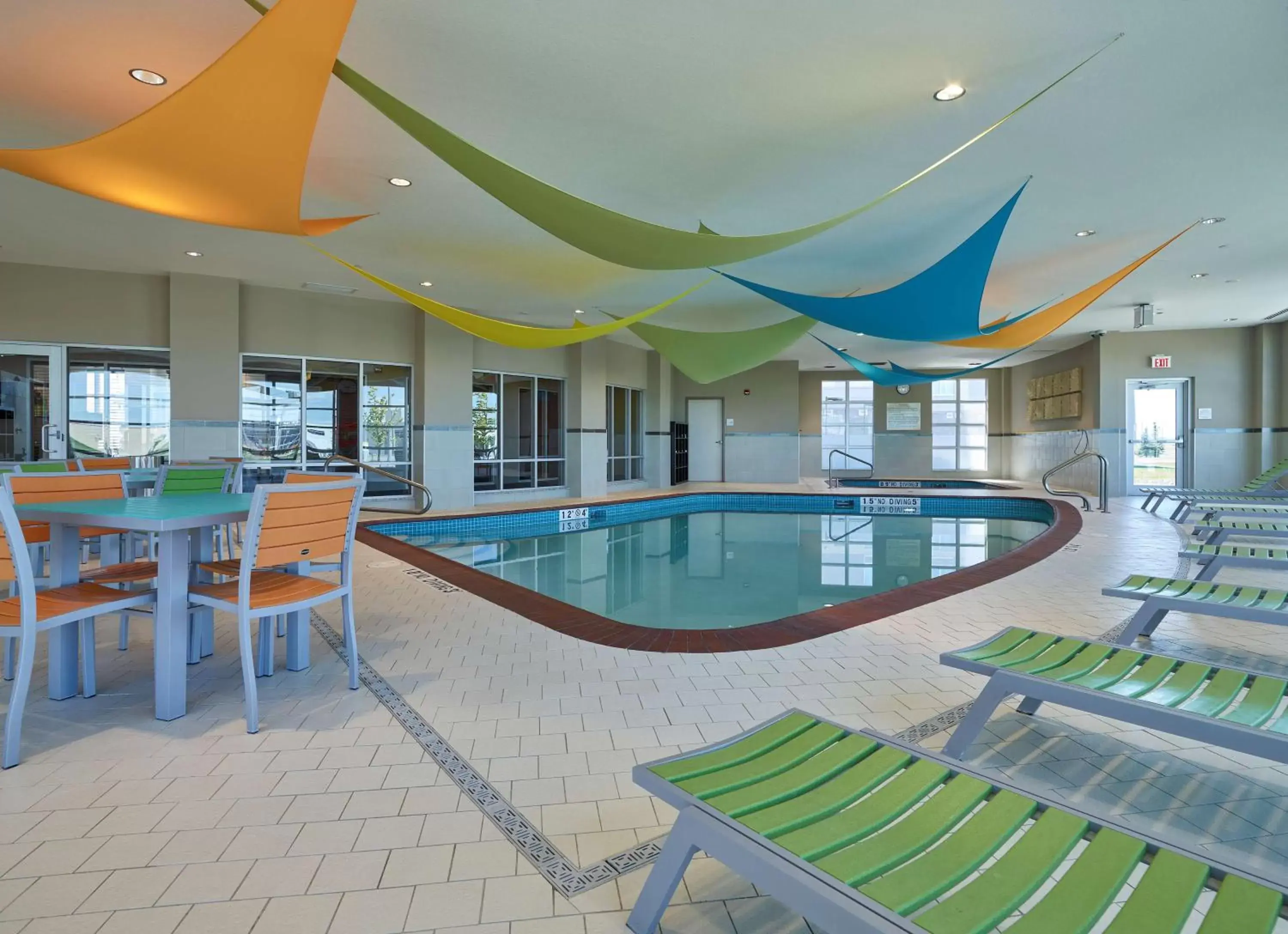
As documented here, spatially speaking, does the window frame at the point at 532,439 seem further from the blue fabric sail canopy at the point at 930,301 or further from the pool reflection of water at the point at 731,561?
the blue fabric sail canopy at the point at 930,301

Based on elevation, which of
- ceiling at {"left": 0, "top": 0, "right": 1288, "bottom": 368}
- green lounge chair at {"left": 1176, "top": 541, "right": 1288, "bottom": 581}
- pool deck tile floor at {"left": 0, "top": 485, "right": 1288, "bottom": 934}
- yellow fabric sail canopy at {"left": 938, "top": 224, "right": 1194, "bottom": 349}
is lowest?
pool deck tile floor at {"left": 0, "top": 485, "right": 1288, "bottom": 934}

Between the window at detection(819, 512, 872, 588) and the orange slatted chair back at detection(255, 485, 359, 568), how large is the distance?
3971mm

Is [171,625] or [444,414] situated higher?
[444,414]

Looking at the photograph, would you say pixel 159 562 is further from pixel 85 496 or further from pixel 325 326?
pixel 325 326

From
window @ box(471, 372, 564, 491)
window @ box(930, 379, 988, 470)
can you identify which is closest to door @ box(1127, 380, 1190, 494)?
window @ box(930, 379, 988, 470)

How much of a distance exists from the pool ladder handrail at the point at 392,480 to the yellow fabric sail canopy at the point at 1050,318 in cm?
654

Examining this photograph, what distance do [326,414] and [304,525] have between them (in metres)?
7.09

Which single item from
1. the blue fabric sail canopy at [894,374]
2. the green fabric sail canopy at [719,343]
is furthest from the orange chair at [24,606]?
the blue fabric sail canopy at [894,374]

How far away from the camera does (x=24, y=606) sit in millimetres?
1999

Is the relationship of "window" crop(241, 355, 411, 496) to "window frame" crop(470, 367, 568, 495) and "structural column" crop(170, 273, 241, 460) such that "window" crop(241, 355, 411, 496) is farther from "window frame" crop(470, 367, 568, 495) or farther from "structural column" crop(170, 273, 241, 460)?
"window frame" crop(470, 367, 568, 495)

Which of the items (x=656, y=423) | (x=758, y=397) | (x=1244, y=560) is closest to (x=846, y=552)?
→ (x=1244, y=560)

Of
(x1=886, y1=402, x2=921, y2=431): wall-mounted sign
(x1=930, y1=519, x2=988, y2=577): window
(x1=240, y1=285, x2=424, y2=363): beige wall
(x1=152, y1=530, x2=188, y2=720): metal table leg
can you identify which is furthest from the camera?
(x1=886, y1=402, x2=921, y2=431): wall-mounted sign

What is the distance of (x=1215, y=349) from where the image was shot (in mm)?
10680

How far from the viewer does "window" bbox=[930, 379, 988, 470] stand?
16.3 metres
